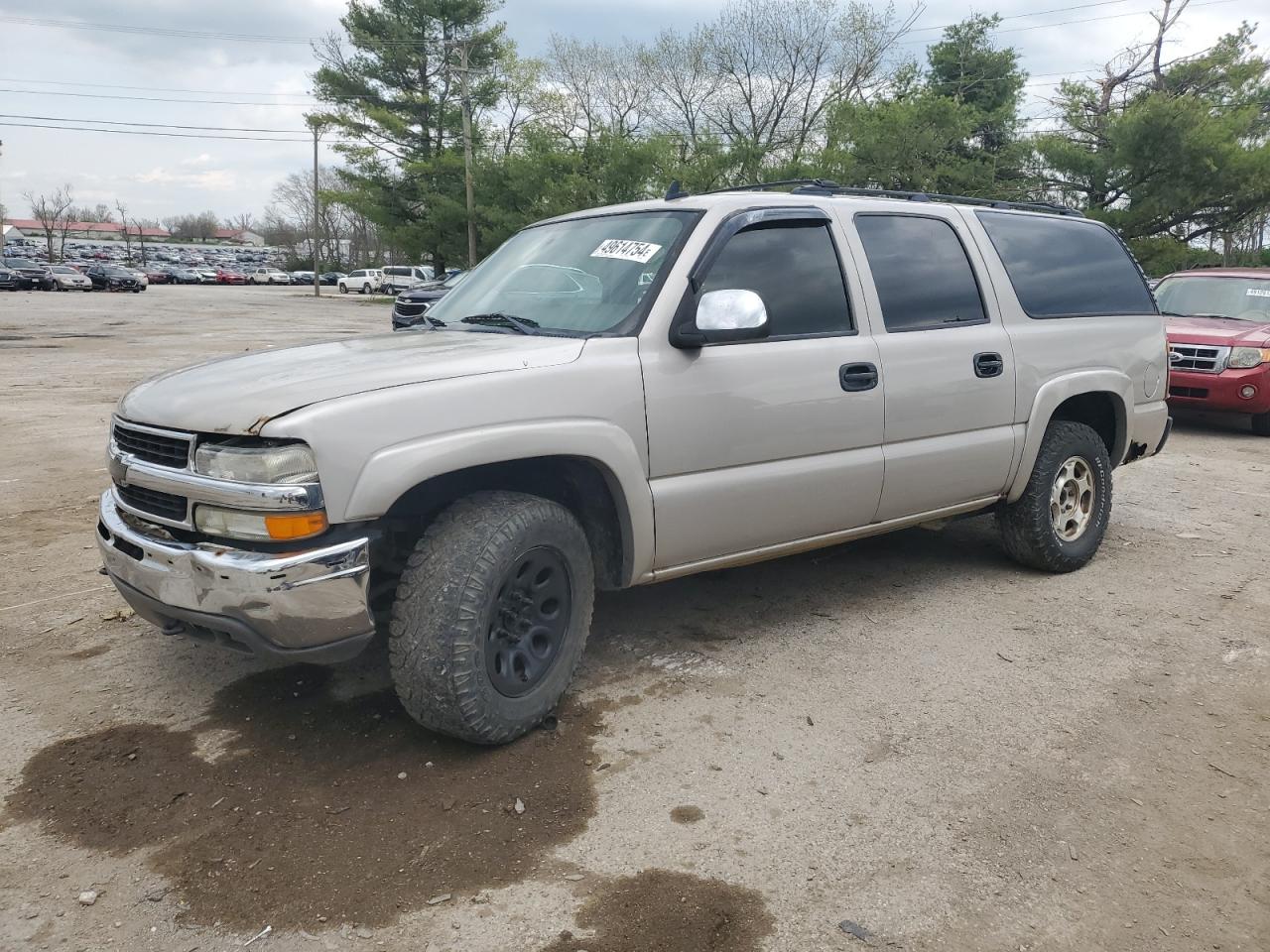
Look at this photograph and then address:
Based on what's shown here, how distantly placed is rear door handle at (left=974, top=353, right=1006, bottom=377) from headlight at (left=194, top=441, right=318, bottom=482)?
3.06 meters

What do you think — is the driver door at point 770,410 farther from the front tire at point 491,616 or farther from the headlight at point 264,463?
A: the headlight at point 264,463

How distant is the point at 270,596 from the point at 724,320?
1744mm

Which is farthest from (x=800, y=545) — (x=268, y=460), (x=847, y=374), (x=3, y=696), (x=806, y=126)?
(x=806, y=126)

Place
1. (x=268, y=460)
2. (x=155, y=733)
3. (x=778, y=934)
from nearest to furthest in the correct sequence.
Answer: (x=778, y=934), (x=268, y=460), (x=155, y=733)

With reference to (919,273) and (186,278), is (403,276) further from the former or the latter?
(919,273)

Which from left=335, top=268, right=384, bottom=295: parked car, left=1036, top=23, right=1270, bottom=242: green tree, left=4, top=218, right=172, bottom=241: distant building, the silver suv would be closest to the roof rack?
the silver suv

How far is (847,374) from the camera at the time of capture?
158 inches

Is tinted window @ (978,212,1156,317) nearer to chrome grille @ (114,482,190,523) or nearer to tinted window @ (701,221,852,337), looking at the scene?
tinted window @ (701,221,852,337)

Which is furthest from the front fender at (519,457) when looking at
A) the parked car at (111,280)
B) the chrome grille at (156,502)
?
the parked car at (111,280)

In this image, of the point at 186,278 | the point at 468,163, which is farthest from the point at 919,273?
the point at 186,278

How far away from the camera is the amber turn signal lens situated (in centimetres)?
279

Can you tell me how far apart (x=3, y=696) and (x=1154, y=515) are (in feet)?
21.2

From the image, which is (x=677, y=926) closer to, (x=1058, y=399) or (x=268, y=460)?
(x=268, y=460)

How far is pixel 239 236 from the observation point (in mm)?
153000
